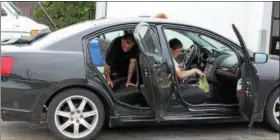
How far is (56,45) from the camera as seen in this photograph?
5125 millimetres

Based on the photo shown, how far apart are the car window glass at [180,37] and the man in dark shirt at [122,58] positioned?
0.44m

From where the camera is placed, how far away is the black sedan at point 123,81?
4.93 meters

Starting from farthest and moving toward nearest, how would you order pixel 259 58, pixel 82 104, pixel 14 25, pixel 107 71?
pixel 14 25, pixel 107 71, pixel 259 58, pixel 82 104

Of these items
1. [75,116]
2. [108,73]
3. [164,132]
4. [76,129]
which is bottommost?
[164,132]

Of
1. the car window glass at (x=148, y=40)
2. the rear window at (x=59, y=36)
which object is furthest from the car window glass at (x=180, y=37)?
the rear window at (x=59, y=36)

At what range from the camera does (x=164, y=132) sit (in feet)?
19.0

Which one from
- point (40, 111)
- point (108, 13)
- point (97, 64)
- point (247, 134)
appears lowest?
point (247, 134)

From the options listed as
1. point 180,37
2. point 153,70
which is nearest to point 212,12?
point 180,37

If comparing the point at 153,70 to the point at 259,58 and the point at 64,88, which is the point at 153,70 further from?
the point at 259,58

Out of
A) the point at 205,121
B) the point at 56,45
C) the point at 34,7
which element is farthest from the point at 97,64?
the point at 34,7

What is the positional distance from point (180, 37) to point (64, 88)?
1.85 meters

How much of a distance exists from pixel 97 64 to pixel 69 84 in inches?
24.1

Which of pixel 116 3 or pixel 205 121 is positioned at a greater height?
pixel 116 3

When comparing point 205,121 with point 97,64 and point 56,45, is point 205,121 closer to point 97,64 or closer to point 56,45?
point 97,64
